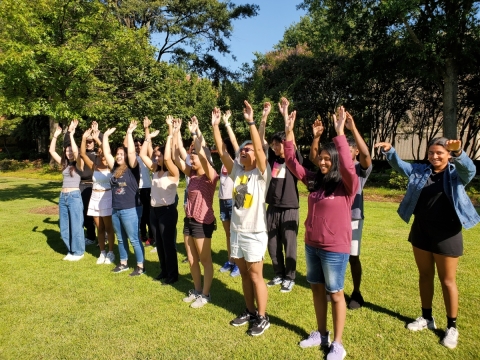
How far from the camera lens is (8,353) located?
11.7 ft

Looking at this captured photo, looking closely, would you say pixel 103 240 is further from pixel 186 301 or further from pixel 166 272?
pixel 186 301

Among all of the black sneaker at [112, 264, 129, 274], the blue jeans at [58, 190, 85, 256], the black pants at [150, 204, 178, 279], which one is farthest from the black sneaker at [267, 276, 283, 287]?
the blue jeans at [58, 190, 85, 256]

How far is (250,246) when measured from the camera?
12.1ft

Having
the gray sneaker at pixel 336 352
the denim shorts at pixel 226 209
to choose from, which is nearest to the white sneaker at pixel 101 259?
the denim shorts at pixel 226 209

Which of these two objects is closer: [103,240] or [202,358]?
[202,358]

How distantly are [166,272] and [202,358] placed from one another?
2168mm

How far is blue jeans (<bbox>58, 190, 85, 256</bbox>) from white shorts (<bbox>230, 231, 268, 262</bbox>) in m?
3.90

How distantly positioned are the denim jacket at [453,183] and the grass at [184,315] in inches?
49.6

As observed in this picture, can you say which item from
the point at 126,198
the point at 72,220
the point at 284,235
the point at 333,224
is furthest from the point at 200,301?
the point at 72,220

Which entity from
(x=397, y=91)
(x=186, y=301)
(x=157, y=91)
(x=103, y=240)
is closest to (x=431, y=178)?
(x=186, y=301)

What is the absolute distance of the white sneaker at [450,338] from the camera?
3422mm

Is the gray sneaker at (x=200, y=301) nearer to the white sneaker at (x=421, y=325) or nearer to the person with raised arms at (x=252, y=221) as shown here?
the person with raised arms at (x=252, y=221)

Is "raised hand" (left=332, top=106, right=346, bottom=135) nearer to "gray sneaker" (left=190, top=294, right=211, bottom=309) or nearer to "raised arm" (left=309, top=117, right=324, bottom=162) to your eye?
"raised arm" (left=309, top=117, right=324, bottom=162)

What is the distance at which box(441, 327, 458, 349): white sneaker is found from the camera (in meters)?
3.42
